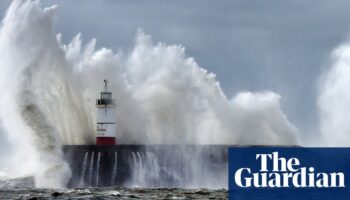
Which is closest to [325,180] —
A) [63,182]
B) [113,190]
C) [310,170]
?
[310,170]

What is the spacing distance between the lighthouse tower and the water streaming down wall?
376cm

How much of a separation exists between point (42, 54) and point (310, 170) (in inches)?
1282

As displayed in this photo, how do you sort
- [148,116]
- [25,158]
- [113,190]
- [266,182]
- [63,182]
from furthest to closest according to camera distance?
[148,116] → [25,158] → [63,182] → [113,190] → [266,182]

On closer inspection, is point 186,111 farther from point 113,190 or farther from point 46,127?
point 113,190

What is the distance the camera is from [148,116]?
74875 millimetres

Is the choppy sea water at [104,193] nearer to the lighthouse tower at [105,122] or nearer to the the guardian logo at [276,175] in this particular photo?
the lighthouse tower at [105,122]

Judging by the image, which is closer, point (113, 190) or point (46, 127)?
point (113, 190)

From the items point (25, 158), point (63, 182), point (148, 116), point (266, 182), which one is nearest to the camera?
point (266, 182)

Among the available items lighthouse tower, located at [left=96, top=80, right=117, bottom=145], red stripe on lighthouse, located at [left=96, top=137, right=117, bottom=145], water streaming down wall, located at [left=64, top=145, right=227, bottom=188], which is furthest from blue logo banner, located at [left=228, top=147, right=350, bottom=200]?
lighthouse tower, located at [left=96, top=80, right=117, bottom=145]

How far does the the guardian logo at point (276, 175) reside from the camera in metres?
37.1

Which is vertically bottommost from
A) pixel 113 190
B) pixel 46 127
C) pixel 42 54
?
pixel 113 190

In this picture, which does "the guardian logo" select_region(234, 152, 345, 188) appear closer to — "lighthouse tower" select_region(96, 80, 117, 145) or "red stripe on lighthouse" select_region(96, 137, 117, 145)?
"red stripe on lighthouse" select_region(96, 137, 117, 145)

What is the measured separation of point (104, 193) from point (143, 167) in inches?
424

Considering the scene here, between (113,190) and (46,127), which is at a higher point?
(46,127)
